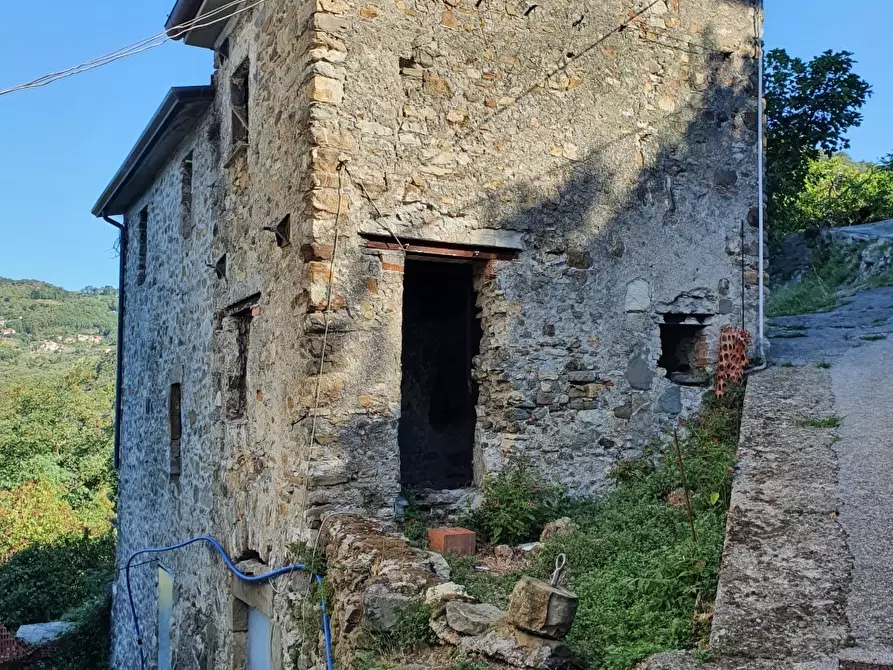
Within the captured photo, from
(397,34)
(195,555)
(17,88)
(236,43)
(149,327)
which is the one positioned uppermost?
(236,43)

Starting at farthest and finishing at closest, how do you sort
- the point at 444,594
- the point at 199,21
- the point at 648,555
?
the point at 199,21
the point at 648,555
the point at 444,594

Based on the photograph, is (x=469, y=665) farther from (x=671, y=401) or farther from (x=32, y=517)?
(x=32, y=517)

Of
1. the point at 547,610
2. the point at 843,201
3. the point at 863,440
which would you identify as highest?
the point at 843,201

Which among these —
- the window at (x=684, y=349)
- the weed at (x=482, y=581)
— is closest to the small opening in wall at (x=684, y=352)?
the window at (x=684, y=349)

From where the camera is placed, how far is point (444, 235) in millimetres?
6004

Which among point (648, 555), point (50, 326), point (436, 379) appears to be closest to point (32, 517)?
point (436, 379)

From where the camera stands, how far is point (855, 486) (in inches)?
175

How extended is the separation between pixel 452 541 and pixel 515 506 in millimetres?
627

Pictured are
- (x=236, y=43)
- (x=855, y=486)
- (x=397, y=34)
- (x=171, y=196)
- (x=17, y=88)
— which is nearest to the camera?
(x=855, y=486)

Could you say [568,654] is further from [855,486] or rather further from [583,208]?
[583,208]

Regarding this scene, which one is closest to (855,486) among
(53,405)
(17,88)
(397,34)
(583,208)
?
(583,208)

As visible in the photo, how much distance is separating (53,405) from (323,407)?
81.1ft

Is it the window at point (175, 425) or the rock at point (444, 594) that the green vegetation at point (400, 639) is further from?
the window at point (175, 425)

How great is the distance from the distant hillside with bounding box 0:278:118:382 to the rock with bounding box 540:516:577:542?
146ft
